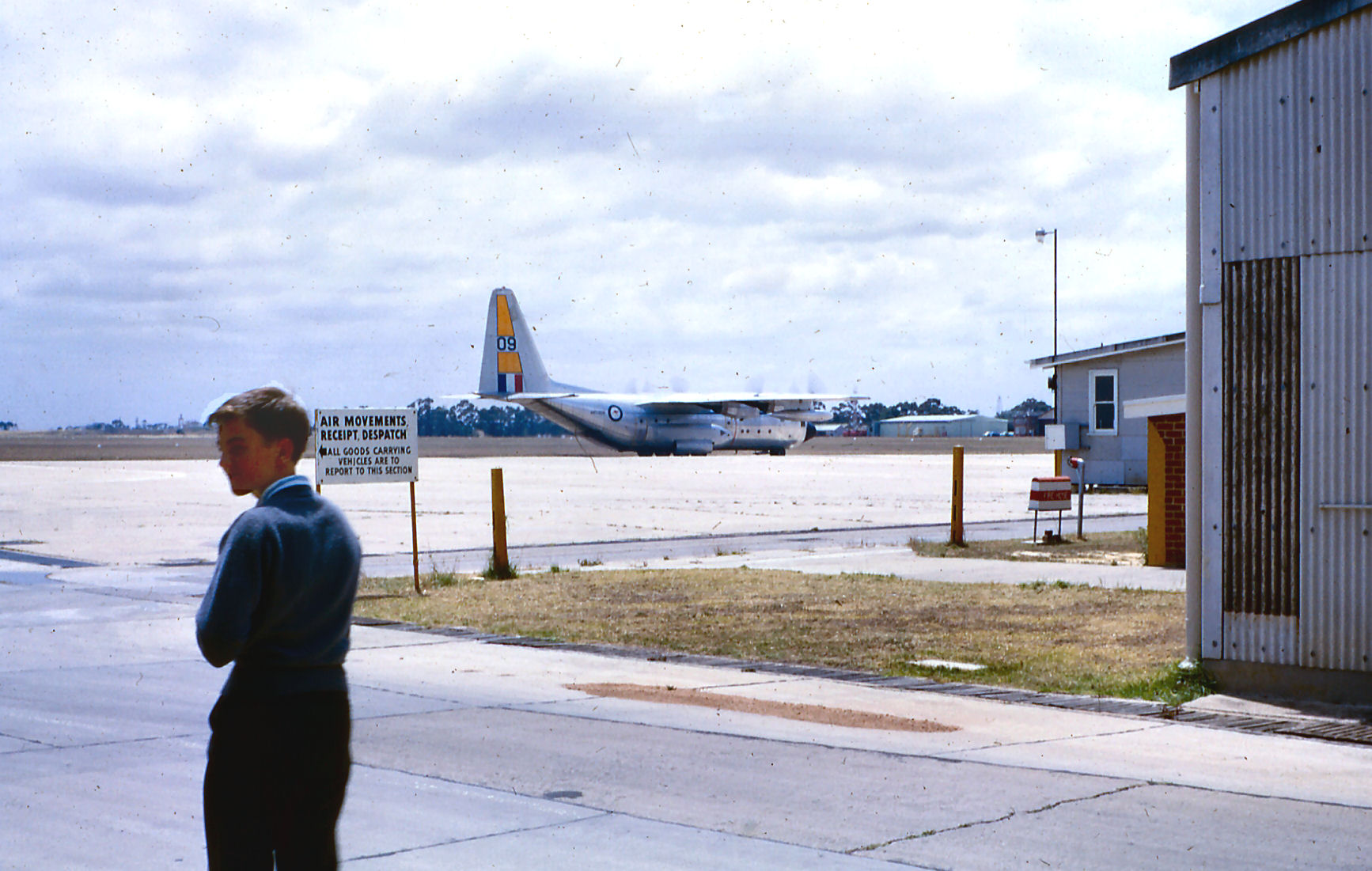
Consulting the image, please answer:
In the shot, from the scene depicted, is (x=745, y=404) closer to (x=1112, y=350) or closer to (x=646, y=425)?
(x=646, y=425)

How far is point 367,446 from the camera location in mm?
16844

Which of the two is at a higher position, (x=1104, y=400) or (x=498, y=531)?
(x=1104, y=400)

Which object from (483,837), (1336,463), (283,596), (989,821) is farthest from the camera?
(1336,463)

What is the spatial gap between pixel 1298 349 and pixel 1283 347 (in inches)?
3.5

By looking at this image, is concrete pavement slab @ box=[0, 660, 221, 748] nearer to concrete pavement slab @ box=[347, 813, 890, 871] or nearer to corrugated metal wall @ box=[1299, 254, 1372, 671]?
concrete pavement slab @ box=[347, 813, 890, 871]

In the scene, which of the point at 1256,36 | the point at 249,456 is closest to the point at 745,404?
the point at 1256,36

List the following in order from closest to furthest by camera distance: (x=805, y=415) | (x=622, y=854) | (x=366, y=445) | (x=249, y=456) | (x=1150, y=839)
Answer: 1. (x=249, y=456)
2. (x=622, y=854)
3. (x=1150, y=839)
4. (x=366, y=445)
5. (x=805, y=415)

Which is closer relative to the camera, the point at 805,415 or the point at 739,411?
the point at 739,411

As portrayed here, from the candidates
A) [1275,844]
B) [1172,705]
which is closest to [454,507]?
[1172,705]

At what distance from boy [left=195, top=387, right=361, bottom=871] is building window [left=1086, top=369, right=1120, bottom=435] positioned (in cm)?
3648

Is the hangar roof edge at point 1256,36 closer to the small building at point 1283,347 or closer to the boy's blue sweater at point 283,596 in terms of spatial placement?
the small building at point 1283,347

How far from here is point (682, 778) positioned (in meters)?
7.20

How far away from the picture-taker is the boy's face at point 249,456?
3.98m

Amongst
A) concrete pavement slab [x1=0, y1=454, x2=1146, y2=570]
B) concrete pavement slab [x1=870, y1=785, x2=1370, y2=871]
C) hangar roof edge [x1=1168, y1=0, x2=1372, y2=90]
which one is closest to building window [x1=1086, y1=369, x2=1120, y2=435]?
concrete pavement slab [x1=0, y1=454, x2=1146, y2=570]
